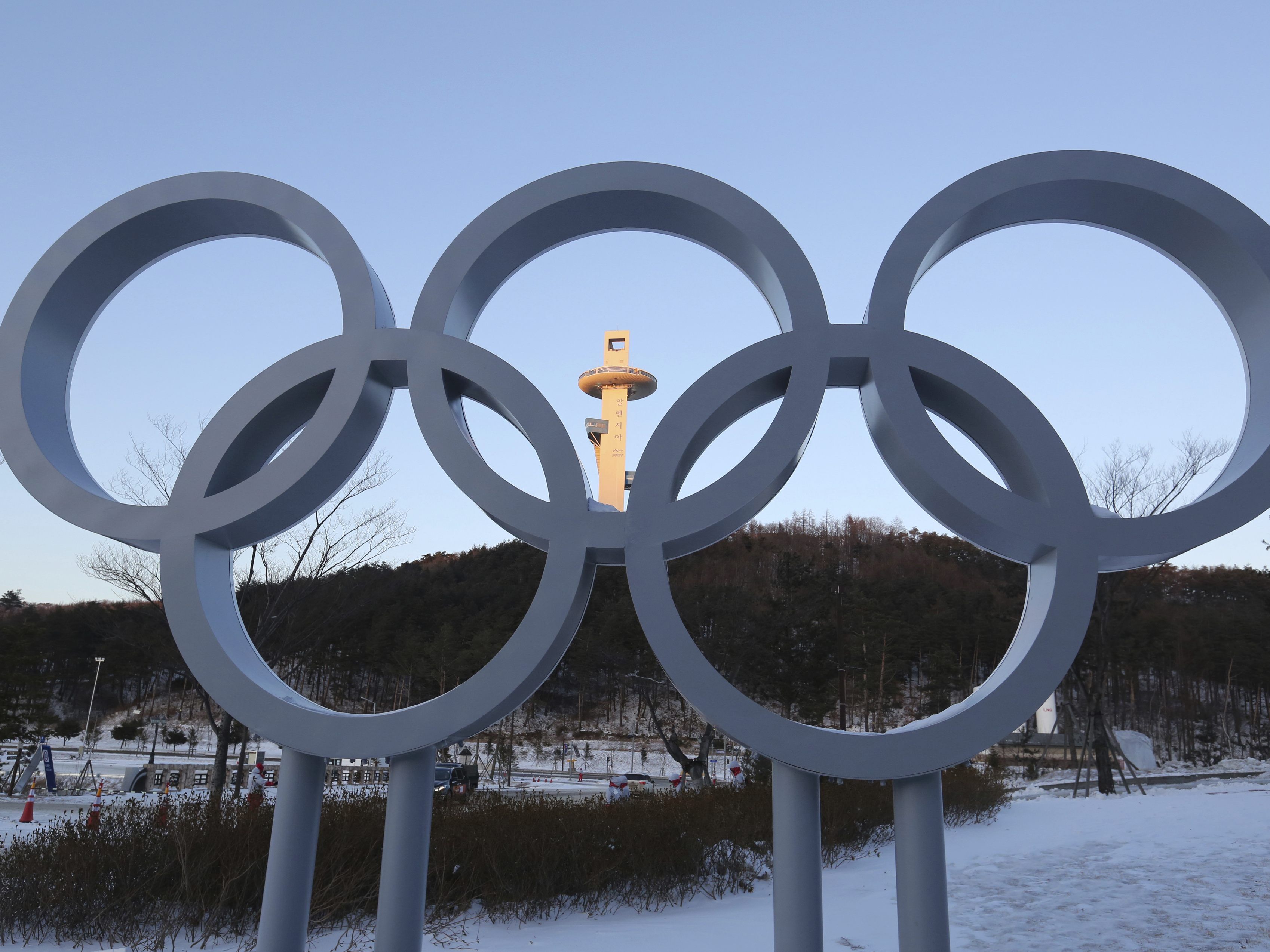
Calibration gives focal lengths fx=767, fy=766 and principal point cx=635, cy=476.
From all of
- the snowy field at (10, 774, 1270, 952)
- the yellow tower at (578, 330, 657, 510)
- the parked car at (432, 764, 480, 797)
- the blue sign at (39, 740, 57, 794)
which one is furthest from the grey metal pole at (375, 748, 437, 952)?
the yellow tower at (578, 330, 657, 510)

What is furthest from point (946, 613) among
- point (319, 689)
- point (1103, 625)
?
point (319, 689)

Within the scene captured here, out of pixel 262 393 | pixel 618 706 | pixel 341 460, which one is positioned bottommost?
pixel 618 706

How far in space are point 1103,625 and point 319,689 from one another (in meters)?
50.7

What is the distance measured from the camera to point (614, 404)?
3722 centimetres

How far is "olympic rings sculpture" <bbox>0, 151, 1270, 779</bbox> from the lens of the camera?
3.84 metres

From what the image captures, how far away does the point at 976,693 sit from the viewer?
153 inches

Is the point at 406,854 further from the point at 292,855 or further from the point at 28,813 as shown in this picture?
the point at 28,813

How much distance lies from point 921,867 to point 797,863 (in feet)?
1.95

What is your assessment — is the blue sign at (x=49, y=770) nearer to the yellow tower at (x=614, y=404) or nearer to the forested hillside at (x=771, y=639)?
the forested hillside at (x=771, y=639)

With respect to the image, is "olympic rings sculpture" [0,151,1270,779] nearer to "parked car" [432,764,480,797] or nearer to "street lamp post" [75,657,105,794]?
"parked car" [432,764,480,797]

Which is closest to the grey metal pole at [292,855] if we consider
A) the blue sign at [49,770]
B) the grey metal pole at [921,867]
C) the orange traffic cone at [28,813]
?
the grey metal pole at [921,867]

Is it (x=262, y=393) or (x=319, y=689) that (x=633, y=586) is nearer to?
(x=262, y=393)

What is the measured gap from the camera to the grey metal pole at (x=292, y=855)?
4.03 meters

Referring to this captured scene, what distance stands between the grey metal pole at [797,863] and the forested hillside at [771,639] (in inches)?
456
